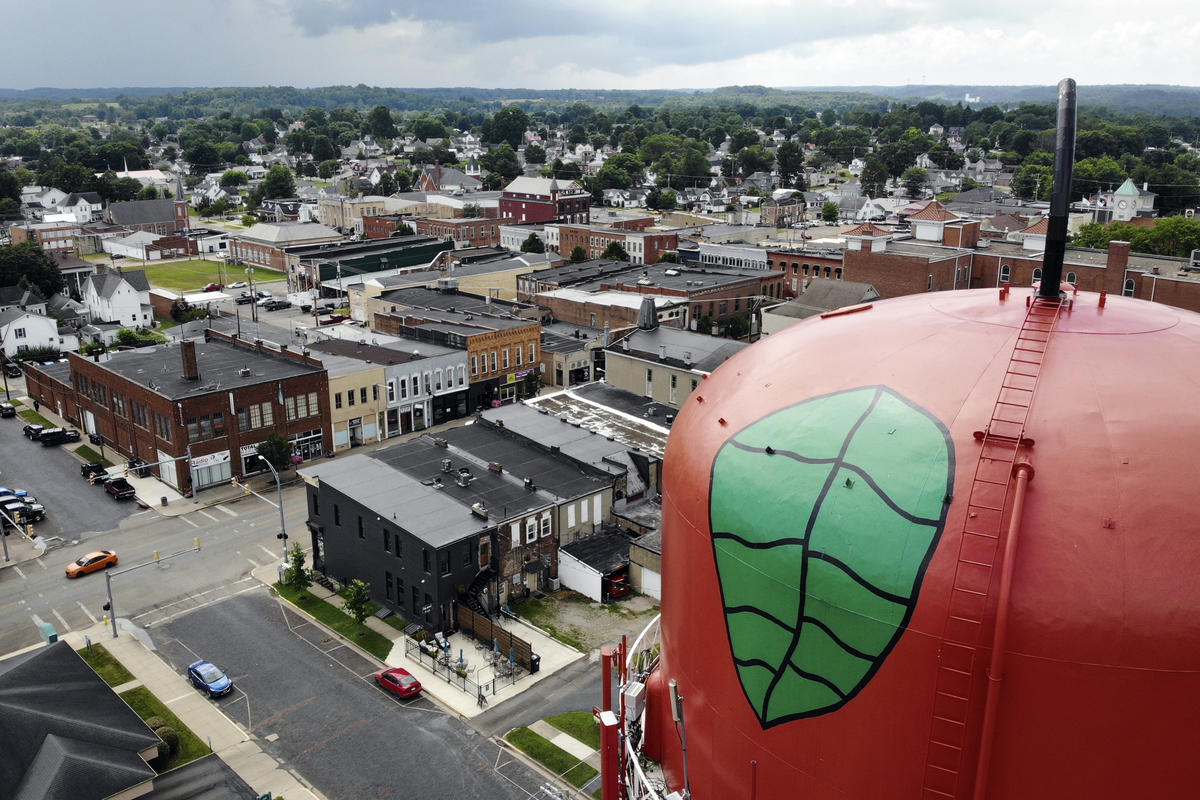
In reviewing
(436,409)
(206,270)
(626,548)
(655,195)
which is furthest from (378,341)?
(655,195)

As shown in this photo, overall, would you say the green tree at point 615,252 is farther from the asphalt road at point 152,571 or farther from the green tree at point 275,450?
the asphalt road at point 152,571

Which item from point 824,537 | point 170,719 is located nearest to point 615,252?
point 170,719

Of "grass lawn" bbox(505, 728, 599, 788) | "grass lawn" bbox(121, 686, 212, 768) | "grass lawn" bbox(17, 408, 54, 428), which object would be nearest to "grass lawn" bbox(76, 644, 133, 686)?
"grass lawn" bbox(121, 686, 212, 768)

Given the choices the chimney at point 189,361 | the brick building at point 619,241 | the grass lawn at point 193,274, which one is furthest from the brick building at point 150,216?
the chimney at point 189,361

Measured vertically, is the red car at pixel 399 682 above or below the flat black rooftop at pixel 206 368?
below

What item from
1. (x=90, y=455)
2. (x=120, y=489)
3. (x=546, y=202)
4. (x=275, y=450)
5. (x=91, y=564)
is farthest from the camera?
(x=546, y=202)

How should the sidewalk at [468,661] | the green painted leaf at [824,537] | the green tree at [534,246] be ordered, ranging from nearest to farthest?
the green painted leaf at [824,537]
the sidewalk at [468,661]
the green tree at [534,246]

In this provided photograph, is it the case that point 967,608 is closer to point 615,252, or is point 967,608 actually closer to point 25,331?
point 25,331
